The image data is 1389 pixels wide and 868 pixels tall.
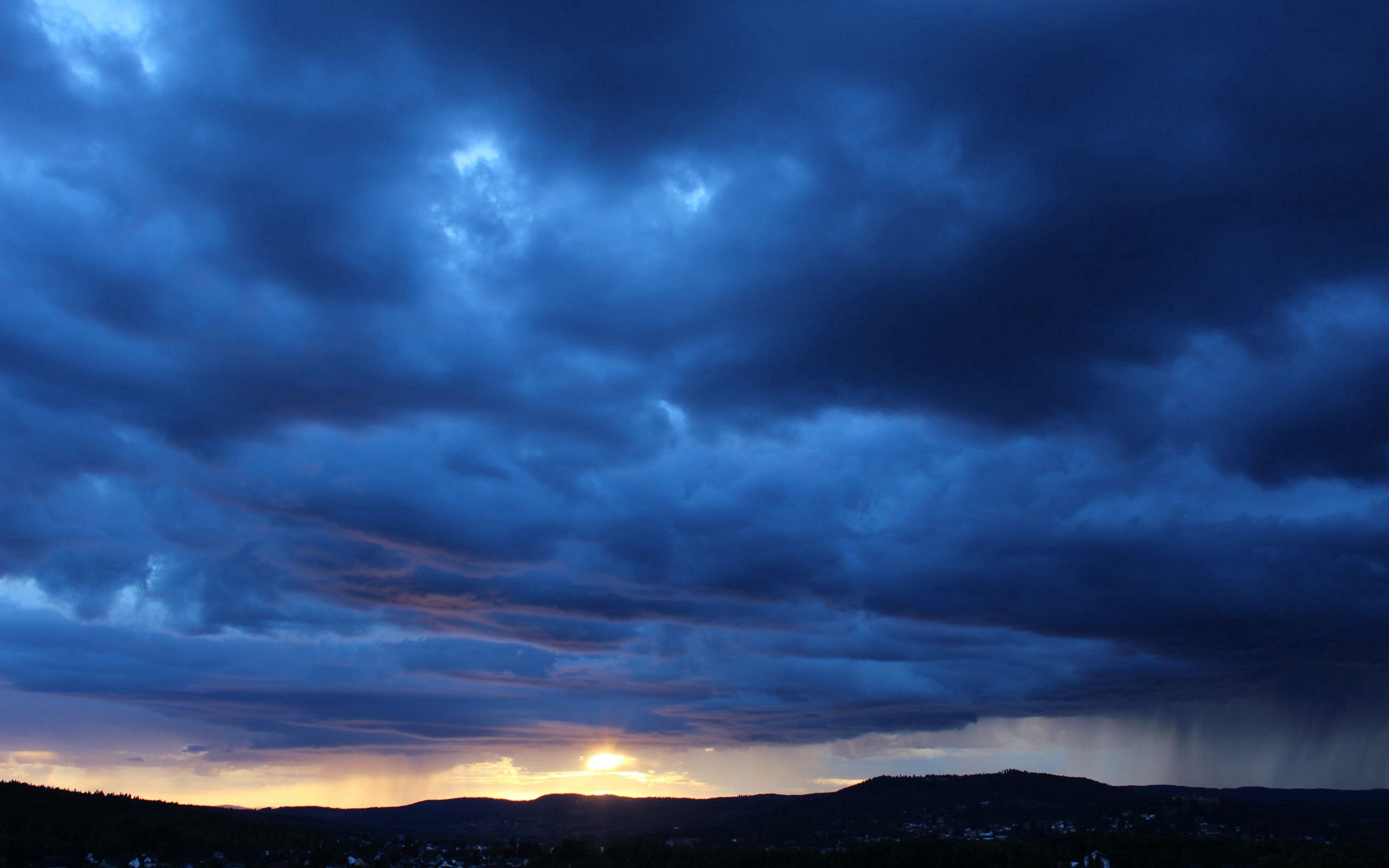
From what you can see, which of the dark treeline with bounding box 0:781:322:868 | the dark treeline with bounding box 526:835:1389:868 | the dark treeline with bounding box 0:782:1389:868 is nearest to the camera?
the dark treeline with bounding box 0:781:322:868

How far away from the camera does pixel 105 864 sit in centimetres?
8981

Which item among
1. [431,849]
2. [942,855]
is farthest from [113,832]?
[942,855]

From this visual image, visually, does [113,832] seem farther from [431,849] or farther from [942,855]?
[942,855]

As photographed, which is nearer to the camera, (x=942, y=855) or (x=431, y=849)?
(x=942, y=855)

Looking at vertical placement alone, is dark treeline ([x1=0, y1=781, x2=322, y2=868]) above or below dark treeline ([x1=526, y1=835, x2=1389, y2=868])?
above

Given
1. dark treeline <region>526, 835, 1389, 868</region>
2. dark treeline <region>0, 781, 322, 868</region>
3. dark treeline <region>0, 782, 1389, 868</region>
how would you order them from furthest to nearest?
dark treeline <region>526, 835, 1389, 868</region>, dark treeline <region>0, 782, 1389, 868</region>, dark treeline <region>0, 781, 322, 868</region>

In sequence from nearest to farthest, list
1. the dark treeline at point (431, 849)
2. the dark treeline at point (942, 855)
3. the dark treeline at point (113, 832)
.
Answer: the dark treeline at point (113, 832)
the dark treeline at point (431, 849)
the dark treeline at point (942, 855)

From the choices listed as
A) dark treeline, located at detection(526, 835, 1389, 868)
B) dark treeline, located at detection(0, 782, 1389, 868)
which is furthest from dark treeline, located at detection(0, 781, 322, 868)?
dark treeline, located at detection(526, 835, 1389, 868)

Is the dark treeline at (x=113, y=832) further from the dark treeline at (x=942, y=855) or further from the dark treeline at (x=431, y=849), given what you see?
the dark treeline at (x=942, y=855)

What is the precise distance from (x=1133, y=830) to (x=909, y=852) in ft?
294

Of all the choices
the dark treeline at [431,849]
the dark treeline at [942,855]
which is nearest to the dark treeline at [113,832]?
the dark treeline at [431,849]

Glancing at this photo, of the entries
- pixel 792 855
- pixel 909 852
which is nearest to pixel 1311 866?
pixel 909 852

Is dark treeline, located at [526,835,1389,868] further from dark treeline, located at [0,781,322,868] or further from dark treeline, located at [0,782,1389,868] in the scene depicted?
dark treeline, located at [0,781,322,868]

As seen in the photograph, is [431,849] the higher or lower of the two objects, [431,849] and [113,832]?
the lower
